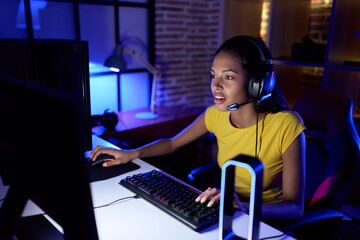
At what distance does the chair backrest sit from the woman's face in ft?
1.15

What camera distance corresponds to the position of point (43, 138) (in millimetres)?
455

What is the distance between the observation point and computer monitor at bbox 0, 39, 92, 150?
100cm

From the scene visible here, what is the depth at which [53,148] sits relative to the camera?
0.43 m

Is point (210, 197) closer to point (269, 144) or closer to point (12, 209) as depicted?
point (269, 144)

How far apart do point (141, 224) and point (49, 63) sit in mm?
618

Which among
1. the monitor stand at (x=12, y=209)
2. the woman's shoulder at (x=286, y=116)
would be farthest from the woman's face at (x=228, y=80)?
the monitor stand at (x=12, y=209)

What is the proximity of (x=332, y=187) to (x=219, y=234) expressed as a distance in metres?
0.63

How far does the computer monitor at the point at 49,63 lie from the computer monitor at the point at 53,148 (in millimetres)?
439

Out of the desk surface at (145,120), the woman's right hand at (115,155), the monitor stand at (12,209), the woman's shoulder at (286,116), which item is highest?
the woman's shoulder at (286,116)

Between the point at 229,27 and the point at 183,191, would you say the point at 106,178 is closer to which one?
the point at 183,191

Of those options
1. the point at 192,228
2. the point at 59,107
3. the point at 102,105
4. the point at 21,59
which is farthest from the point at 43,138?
the point at 102,105

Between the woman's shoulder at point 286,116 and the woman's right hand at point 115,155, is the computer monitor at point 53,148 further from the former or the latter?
the woman's shoulder at point 286,116

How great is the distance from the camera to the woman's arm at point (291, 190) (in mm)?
1014

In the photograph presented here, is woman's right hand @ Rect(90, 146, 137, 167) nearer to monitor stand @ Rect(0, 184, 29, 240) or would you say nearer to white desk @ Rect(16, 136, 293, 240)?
white desk @ Rect(16, 136, 293, 240)
